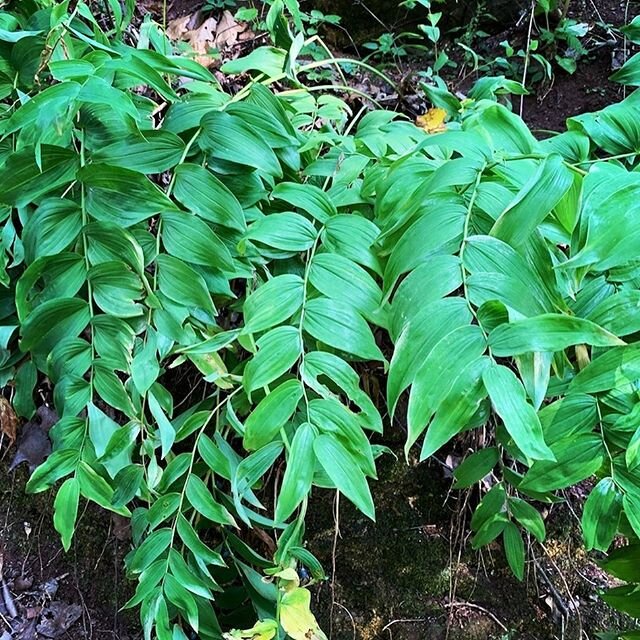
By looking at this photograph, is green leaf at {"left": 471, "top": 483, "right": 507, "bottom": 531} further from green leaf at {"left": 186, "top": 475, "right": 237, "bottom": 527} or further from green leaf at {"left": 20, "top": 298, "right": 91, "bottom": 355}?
green leaf at {"left": 20, "top": 298, "right": 91, "bottom": 355}

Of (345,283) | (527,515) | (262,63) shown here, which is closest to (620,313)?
(345,283)

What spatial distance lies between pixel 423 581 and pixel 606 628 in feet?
1.27

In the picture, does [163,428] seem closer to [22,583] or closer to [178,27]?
[22,583]

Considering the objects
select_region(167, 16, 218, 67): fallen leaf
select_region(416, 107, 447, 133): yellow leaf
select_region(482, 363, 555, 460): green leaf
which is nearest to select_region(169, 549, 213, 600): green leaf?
select_region(482, 363, 555, 460): green leaf

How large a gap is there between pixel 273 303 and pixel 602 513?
38cm

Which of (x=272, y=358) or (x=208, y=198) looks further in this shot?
(x=208, y=198)

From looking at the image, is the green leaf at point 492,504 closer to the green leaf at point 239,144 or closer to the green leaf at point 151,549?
the green leaf at point 151,549

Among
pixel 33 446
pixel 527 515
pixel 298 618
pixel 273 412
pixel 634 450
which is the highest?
pixel 634 450

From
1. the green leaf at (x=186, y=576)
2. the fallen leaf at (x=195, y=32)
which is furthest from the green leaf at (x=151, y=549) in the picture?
the fallen leaf at (x=195, y=32)

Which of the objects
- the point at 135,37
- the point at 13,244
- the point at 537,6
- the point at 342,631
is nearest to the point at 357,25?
the point at 537,6

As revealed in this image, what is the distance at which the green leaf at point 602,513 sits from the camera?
1.61 feet

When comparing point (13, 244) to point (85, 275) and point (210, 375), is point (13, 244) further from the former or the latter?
point (210, 375)

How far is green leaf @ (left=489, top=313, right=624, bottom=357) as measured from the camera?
0.42m

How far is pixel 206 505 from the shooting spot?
2.31 feet
